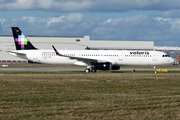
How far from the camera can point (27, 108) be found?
1187 centimetres

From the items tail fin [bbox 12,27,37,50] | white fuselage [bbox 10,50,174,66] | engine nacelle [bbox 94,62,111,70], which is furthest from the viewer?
tail fin [bbox 12,27,37,50]

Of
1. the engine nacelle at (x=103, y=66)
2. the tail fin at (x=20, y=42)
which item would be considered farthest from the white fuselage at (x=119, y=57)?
the tail fin at (x=20, y=42)

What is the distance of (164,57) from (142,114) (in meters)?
33.9

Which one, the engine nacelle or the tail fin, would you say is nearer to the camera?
the engine nacelle

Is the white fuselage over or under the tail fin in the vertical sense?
under

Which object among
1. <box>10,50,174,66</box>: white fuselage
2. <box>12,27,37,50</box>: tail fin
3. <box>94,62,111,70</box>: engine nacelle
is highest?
<box>12,27,37,50</box>: tail fin

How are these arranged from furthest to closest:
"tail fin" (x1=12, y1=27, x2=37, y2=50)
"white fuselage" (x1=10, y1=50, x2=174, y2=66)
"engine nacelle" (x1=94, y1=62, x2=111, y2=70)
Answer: "tail fin" (x1=12, y1=27, x2=37, y2=50)
"white fuselage" (x1=10, y1=50, x2=174, y2=66)
"engine nacelle" (x1=94, y1=62, x2=111, y2=70)

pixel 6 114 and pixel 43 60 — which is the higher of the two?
pixel 43 60

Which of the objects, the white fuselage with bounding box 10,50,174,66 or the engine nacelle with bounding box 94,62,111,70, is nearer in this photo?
Answer: the engine nacelle with bounding box 94,62,111,70

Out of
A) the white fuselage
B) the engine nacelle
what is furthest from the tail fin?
the engine nacelle

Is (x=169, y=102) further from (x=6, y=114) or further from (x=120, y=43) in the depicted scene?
(x=120, y=43)

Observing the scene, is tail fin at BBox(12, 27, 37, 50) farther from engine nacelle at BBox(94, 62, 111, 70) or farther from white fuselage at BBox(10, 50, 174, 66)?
engine nacelle at BBox(94, 62, 111, 70)

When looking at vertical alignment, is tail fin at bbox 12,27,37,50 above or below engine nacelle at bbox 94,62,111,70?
above

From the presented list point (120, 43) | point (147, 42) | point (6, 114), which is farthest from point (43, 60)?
point (147, 42)
